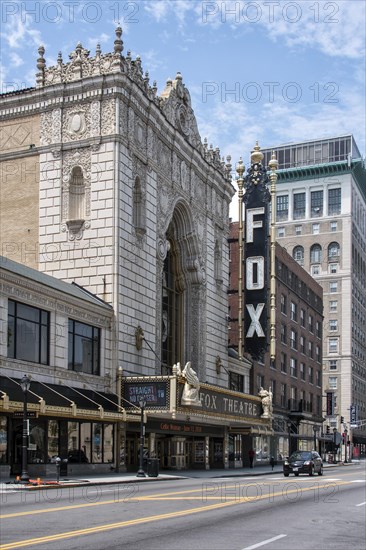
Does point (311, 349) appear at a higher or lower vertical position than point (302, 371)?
higher

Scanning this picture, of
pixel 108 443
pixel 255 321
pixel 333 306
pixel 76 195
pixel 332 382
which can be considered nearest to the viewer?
pixel 108 443

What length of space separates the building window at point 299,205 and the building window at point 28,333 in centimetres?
10877

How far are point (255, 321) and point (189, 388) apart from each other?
1526cm

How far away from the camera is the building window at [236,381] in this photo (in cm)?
6450

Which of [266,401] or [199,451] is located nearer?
[199,451]

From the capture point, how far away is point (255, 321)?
200 feet

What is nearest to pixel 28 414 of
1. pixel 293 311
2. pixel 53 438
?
pixel 53 438

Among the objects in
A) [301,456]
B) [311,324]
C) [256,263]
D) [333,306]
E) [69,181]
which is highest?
[333,306]

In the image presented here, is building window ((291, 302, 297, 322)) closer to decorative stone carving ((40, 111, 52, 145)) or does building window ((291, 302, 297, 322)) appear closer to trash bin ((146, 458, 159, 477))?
decorative stone carving ((40, 111, 52, 145))

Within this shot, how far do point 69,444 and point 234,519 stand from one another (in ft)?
71.5

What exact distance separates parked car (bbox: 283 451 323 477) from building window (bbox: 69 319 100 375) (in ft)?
38.6

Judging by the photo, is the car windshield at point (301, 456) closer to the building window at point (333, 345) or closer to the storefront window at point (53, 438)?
the storefront window at point (53, 438)

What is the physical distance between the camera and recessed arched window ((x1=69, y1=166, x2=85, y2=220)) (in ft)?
153

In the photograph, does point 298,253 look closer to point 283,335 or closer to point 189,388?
point 283,335
